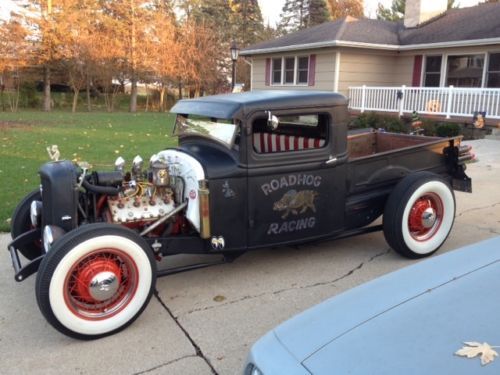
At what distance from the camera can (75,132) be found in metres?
14.9

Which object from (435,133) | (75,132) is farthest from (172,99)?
(435,133)

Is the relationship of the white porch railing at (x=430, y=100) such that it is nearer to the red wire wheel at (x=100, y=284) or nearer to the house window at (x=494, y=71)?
the house window at (x=494, y=71)

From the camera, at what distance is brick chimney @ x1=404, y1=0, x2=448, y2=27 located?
1823 cm

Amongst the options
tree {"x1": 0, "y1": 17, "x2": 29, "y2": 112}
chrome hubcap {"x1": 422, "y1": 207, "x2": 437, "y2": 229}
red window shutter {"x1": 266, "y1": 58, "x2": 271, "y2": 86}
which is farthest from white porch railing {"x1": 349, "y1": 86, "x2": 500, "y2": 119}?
tree {"x1": 0, "y1": 17, "x2": 29, "y2": 112}

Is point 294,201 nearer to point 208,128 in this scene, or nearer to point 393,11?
point 208,128

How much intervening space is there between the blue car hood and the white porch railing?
1286cm

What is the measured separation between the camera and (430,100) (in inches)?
579

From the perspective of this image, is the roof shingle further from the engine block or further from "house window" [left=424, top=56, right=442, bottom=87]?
the engine block

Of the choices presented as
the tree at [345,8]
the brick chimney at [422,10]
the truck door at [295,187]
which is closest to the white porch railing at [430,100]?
the brick chimney at [422,10]

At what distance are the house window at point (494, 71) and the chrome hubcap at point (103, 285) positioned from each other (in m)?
15.7

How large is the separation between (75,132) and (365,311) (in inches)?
574

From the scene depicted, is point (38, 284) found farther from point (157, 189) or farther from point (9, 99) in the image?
point (9, 99)

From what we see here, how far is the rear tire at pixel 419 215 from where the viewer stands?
13.8 ft

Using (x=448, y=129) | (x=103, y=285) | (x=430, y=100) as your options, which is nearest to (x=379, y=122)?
(x=430, y=100)
